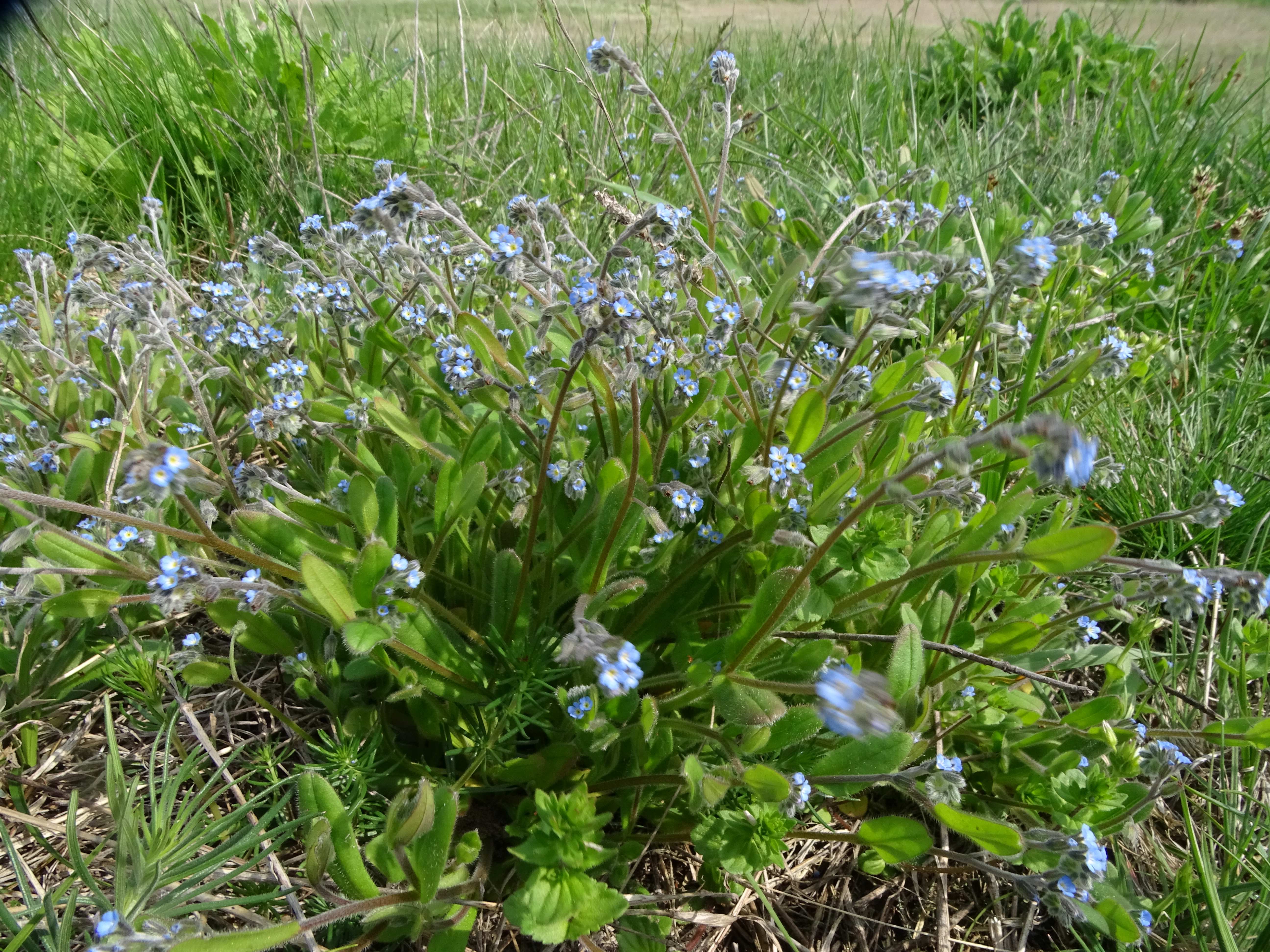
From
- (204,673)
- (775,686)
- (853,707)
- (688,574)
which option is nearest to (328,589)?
(204,673)

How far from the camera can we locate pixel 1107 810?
6.65ft

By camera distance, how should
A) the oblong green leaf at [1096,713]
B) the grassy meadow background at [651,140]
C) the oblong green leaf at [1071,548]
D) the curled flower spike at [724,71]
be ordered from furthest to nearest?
1. the grassy meadow background at [651,140]
2. the curled flower spike at [724,71]
3. the oblong green leaf at [1096,713]
4. the oblong green leaf at [1071,548]

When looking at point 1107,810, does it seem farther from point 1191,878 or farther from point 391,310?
point 391,310

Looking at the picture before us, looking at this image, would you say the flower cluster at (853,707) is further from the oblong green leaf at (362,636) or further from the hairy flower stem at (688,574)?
the oblong green leaf at (362,636)

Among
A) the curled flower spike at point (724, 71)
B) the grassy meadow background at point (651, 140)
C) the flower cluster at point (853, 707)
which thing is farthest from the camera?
the grassy meadow background at point (651, 140)

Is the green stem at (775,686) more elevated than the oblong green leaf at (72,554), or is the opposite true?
the oblong green leaf at (72,554)

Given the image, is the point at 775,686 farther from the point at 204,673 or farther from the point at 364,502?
the point at 204,673

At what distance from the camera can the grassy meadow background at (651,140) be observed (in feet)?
10.6

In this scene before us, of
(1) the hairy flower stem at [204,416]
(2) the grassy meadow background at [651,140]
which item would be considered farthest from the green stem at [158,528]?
(2) the grassy meadow background at [651,140]

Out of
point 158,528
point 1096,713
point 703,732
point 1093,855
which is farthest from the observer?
point 1096,713

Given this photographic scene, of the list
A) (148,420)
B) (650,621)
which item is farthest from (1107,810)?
(148,420)

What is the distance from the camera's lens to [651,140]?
4684 mm

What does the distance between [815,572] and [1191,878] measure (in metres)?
1.07

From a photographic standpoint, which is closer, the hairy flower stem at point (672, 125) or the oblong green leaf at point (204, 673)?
the oblong green leaf at point (204, 673)
